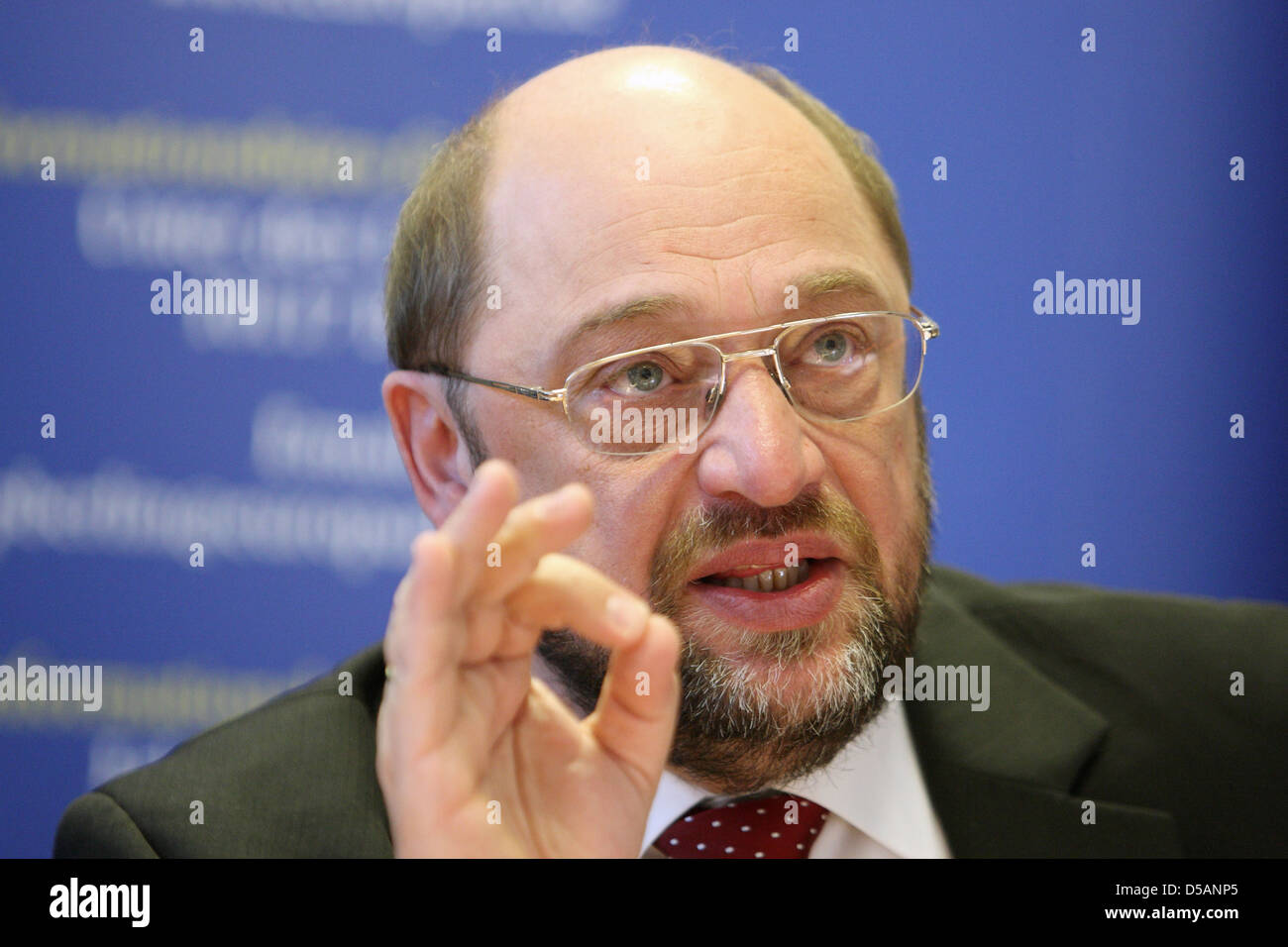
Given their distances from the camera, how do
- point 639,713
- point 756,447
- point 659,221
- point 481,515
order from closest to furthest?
point 481,515, point 639,713, point 756,447, point 659,221

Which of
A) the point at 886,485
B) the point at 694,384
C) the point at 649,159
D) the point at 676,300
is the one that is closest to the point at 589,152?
the point at 649,159

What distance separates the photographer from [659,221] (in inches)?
63.5

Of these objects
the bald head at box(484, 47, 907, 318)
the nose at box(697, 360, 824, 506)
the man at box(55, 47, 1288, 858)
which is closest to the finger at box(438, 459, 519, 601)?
the man at box(55, 47, 1288, 858)

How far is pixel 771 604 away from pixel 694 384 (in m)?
0.32

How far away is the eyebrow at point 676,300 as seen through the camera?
1578 mm

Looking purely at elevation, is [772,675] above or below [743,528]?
below

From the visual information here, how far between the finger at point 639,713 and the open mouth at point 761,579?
0.38 m

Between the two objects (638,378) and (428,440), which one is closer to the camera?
(638,378)

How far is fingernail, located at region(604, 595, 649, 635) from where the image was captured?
1.09m

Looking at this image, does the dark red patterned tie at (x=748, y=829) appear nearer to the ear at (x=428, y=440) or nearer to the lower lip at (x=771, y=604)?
the lower lip at (x=771, y=604)

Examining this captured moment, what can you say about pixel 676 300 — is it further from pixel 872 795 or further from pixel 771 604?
pixel 872 795

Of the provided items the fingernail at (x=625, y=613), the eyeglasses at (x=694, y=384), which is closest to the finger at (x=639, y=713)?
the fingernail at (x=625, y=613)

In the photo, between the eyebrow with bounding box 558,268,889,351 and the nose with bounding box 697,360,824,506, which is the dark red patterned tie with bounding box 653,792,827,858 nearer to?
the nose with bounding box 697,360,824,506
